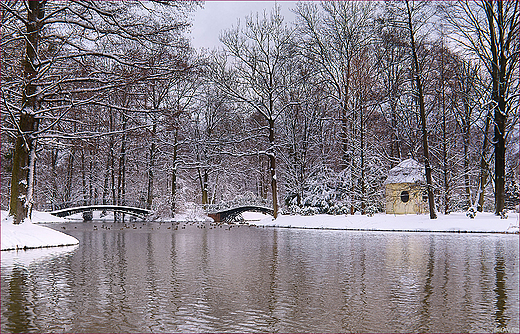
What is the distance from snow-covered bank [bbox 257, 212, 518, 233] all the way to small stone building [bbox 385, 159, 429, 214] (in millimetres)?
5169

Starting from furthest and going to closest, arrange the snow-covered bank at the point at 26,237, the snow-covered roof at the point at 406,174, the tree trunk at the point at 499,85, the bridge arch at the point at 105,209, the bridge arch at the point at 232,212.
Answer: the bridge arch at the point at 232,212 < the bridge arch at the point at 105,209 < the snow-covered roof at the point at 406,174 < the tree trunk at the point at 499,85 < the snow-covered bank at the point at 26,237

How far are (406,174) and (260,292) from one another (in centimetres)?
3010

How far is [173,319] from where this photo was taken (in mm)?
6844

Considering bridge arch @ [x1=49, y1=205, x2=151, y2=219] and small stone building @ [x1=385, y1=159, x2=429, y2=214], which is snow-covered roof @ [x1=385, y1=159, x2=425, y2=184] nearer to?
small stone building @ [x1=385, y1=159, x2=429, y2=214]

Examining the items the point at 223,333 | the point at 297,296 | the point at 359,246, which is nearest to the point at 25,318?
the point at 223,333

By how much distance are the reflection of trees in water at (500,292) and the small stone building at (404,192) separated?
2235cm

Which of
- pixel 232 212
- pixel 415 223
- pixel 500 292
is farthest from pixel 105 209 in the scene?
pixel 500 292

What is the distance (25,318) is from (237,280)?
459 cm

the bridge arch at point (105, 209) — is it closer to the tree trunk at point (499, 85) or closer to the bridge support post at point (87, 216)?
the bridge support post at point (87, 216)

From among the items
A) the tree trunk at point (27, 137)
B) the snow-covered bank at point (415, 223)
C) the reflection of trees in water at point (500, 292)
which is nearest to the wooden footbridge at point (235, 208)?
the snow-covered bank at point (415, 223)

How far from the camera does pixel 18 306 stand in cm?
757

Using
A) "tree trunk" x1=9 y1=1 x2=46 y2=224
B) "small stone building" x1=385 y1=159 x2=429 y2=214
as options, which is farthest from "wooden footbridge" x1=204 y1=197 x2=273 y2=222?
"tree trunk" x1=9 y1=1 x2=46 y2=224

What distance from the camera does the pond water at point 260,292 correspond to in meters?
6.61

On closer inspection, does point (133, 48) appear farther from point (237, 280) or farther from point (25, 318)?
point (25, 318)
